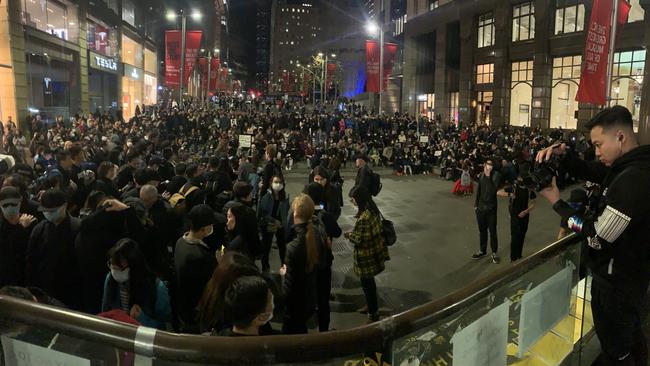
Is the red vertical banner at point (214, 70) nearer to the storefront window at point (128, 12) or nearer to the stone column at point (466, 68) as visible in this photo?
the storefront window at point (128, 12)

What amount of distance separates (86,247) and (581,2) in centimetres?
3317

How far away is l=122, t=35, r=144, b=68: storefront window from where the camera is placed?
42037 mm

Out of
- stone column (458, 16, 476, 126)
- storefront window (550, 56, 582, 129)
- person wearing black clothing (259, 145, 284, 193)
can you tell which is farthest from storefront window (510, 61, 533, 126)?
person wearing black clothing (259, 145, 284, 193)

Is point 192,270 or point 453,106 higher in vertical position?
point 453,106

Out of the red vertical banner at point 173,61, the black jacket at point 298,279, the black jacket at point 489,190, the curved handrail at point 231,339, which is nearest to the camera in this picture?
the curved handrail at point 231,339

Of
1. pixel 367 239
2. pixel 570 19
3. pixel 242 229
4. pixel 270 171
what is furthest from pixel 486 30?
pixel 242 229

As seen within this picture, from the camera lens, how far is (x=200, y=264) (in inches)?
171

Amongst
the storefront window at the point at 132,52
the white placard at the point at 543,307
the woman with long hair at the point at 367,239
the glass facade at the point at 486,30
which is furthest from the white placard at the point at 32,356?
the storefront window at the point at 132,52

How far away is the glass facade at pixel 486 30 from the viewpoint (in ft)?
125

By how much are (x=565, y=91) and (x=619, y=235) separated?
32.5m

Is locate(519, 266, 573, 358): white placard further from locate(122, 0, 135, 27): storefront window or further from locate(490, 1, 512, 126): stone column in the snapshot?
locate(122, 0, 135, 27): storefront window

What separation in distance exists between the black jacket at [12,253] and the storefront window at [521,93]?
114 feet

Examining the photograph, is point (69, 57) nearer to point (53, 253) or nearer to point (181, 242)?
point (53, 253)

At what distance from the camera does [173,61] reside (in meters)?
26.3
